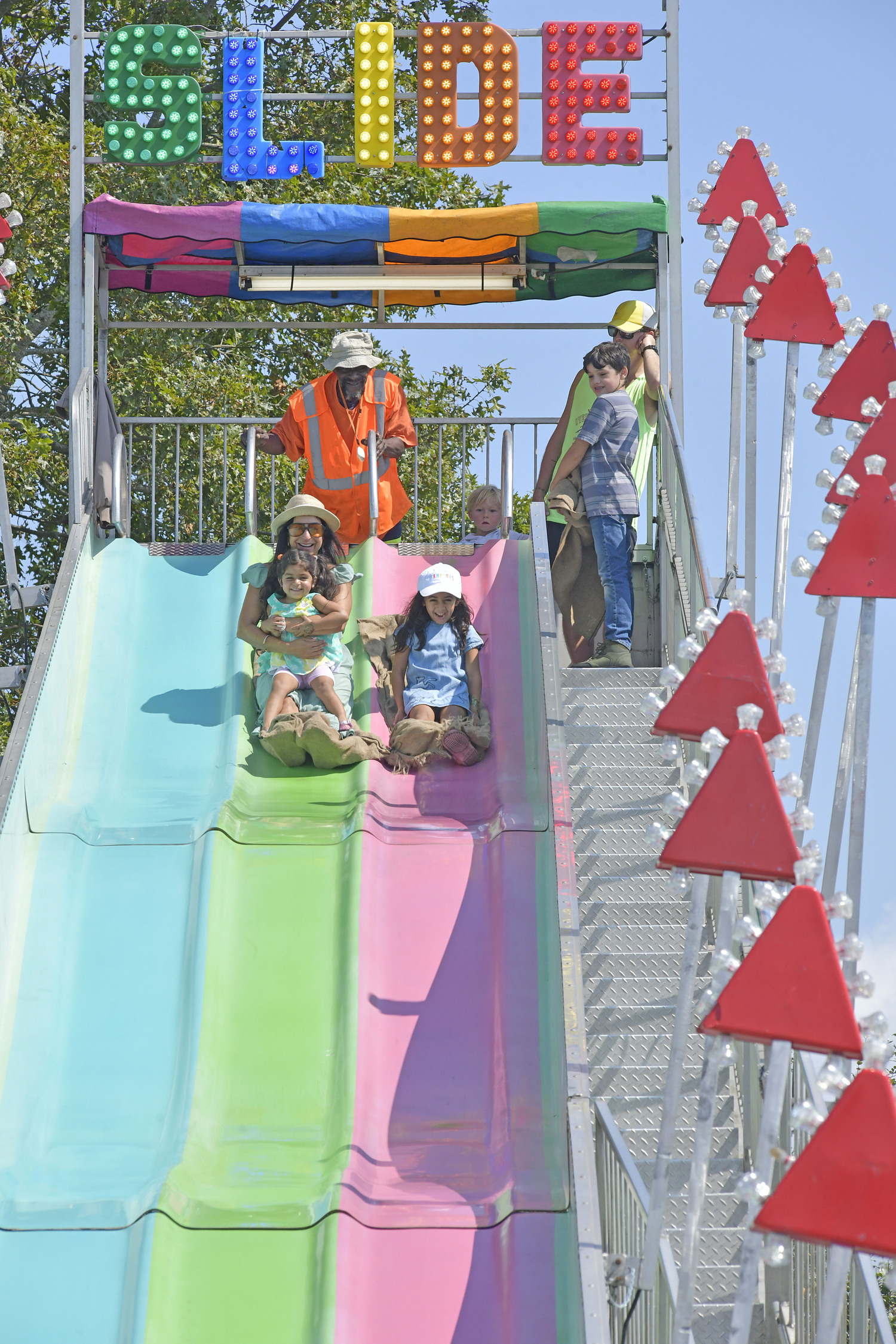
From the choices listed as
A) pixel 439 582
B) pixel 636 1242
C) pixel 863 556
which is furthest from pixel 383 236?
pixel 636 1242

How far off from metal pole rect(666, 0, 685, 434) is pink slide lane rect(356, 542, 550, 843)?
1714 millimetres

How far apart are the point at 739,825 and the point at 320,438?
5.46 meters

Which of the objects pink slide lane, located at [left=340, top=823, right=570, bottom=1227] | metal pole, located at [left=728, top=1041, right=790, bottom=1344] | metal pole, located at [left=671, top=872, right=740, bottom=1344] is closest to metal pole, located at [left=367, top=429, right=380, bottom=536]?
pink slide lane, located at [left=340, top=823, right=570, bottom=1227]

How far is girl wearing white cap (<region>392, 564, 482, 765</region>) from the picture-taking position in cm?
775

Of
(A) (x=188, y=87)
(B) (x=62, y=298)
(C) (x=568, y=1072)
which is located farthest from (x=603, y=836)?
(B) (x=62, y=298)

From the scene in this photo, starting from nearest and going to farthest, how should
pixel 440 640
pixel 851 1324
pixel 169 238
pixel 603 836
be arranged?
pixel 851 1324, pixel 603 836, pixel 440 640, pixel 169 238

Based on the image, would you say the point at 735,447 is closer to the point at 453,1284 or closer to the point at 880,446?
the point at 880,446

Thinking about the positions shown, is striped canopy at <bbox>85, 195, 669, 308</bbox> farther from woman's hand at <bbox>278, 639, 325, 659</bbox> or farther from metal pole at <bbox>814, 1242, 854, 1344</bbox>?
metal pole at <bbox>814, 1242, 854, 1344</bbox>

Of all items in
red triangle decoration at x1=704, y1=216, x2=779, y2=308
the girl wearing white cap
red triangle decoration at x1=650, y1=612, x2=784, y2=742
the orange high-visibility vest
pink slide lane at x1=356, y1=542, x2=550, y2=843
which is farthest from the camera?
the orange high-visibility vest

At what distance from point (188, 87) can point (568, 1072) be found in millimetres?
6560

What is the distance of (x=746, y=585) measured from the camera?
631cm

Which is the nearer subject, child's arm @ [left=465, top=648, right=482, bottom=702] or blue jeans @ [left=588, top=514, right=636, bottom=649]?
child's arm @ [left=465, top=648, right=482, bottom=702]

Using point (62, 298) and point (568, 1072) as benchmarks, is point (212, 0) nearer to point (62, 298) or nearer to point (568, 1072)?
point (62, 298)

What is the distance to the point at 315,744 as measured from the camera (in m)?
7.41
